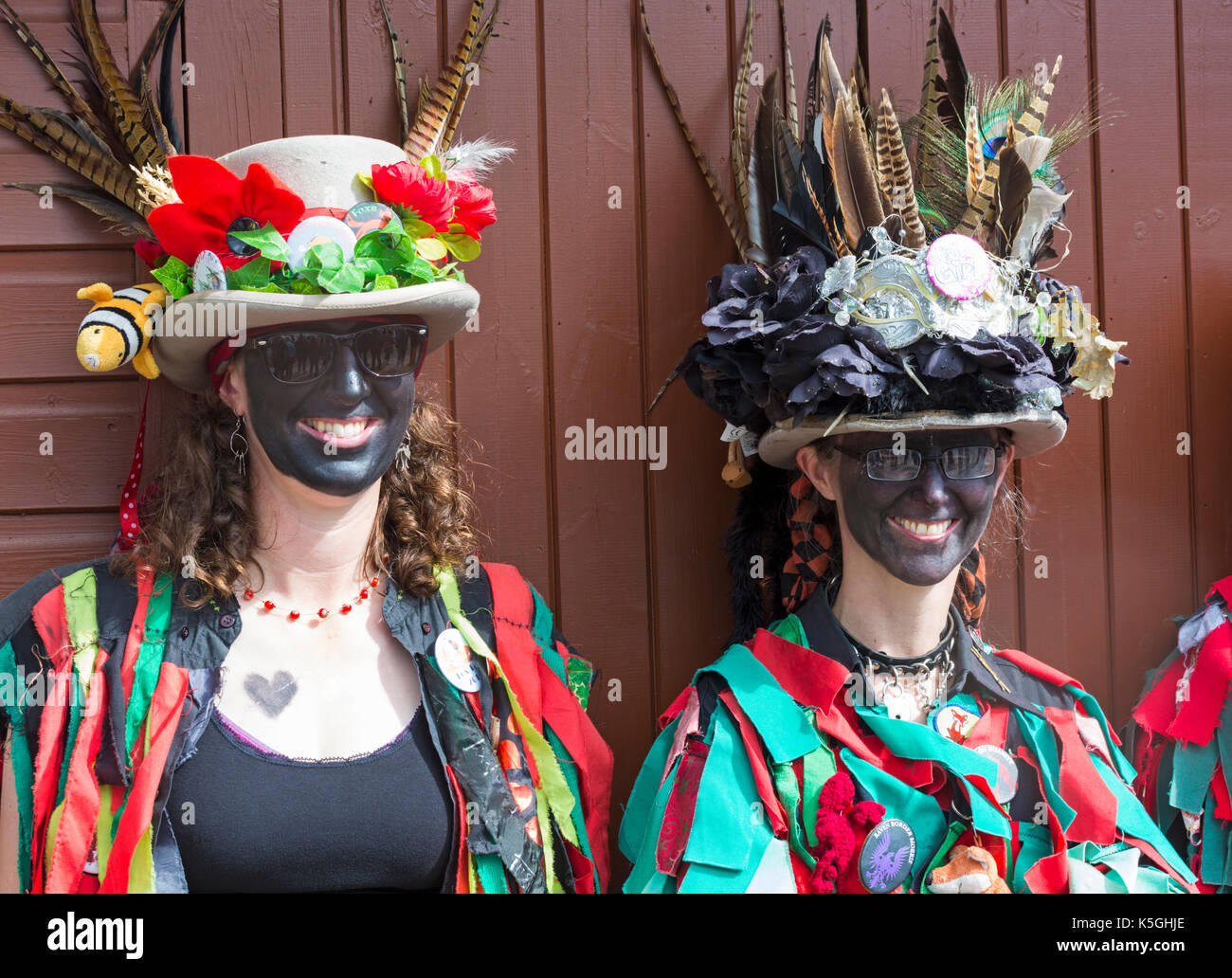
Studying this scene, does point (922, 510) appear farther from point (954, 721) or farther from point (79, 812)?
point (79, 812)

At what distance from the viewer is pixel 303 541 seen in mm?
2270

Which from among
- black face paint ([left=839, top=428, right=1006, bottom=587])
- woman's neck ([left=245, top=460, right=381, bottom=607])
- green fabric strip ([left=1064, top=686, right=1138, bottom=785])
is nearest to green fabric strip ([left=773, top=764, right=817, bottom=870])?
black face paint ([left=839, top=428, right=1006, bottom=587])

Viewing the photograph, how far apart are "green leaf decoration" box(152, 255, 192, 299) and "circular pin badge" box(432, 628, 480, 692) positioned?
2.88 feet

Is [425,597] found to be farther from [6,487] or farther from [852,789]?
[6,487]

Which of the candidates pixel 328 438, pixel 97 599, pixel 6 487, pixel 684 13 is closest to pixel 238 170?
pixel 328 438

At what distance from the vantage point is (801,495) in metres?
2.46

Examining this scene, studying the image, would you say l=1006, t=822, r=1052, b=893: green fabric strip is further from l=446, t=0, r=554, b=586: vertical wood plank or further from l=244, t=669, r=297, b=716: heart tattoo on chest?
l=244, t=669, r=297, b=716: heart tattoo on chest

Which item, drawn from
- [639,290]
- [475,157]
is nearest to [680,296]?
[639,290]

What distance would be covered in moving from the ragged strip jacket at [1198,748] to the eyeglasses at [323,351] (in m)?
1.96

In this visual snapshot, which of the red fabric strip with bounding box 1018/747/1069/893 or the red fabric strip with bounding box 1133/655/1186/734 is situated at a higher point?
the red fabric strip with bounding box 1133/655/1186/734

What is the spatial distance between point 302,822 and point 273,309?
0.97 meters

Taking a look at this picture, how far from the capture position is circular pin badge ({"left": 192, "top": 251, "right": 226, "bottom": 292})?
2.13 metres

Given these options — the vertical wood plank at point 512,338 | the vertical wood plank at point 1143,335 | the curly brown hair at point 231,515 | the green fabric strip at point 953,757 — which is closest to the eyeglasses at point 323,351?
the curly brown hair at point 231,515

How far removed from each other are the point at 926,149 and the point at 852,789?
1.43 m
